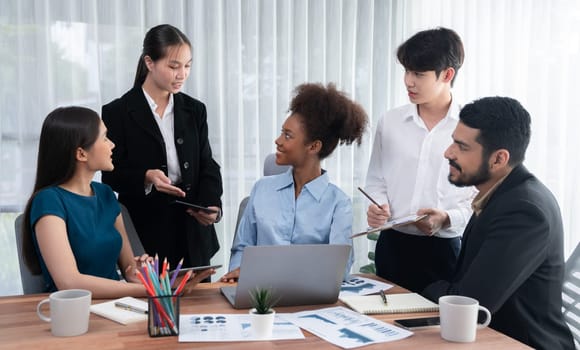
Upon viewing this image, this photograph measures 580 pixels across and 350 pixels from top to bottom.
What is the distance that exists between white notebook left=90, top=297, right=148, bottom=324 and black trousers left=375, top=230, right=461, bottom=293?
3.47 ft

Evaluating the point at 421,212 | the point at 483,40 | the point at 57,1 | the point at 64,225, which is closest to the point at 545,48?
the point at 483,40

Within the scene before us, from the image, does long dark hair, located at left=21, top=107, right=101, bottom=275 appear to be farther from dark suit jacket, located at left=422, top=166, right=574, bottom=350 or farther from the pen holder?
dark suit jacket, located at left=422, top=166, right=574, bottom=350

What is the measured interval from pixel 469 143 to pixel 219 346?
0.99 m

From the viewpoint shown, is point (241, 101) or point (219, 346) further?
point (241, 101)

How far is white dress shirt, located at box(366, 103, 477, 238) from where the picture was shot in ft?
7.38

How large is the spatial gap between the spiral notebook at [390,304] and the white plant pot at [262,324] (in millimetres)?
324

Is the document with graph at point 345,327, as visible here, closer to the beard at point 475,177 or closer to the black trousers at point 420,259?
the beard at point 475,177

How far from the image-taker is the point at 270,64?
3631 millimetres

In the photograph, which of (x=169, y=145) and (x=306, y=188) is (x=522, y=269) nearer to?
(x=306, y=188)

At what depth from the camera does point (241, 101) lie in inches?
140

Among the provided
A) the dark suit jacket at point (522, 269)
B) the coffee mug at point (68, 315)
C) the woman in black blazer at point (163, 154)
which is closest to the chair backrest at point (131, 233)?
the woman in black blazer at point (163, 154)

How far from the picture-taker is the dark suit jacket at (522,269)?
155cm

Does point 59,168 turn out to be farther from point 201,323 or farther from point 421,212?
point 421,212

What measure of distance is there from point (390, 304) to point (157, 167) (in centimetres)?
125
